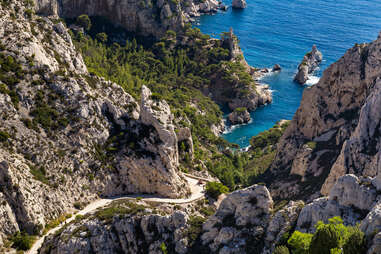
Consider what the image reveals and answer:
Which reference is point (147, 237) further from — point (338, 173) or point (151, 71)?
point (151, 71)

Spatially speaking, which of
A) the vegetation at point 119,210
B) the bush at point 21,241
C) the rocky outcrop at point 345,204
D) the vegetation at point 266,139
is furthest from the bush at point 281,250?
the vegetation at point 266,139

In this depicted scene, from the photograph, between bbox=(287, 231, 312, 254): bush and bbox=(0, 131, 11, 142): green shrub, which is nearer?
bbox=(287, 231, 312, 254): bush

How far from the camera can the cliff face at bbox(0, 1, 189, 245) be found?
241ft

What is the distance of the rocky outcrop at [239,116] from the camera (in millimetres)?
173250

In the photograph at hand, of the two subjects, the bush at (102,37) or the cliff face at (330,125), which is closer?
the cliff face at (330,125)

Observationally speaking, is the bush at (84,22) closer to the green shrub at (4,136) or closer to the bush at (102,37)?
the bush at (102,37)

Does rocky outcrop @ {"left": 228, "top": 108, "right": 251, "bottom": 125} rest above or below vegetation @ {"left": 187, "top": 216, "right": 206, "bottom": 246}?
below

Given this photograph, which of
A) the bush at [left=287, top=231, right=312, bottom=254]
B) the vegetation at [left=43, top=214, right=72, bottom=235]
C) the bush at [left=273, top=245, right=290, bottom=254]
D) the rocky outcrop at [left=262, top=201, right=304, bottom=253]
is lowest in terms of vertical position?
the vegetation at [left=43, top=214, right=72, bottom=235]

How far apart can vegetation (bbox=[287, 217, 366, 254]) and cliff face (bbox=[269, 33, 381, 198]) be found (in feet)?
85.5

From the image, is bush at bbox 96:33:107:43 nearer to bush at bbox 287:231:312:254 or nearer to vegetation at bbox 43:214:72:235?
vegetation at bbox 43:214:72:235

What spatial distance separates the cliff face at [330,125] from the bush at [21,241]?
4261 centimetres

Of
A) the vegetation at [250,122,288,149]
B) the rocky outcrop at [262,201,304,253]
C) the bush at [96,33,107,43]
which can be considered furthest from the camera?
the bush at [96,33,107,43]

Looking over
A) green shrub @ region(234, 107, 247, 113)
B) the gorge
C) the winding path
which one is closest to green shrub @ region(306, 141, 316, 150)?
the gorge

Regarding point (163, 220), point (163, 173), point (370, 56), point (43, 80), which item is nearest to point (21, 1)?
point (43, 80)
